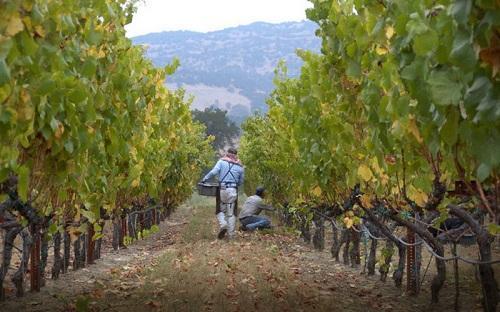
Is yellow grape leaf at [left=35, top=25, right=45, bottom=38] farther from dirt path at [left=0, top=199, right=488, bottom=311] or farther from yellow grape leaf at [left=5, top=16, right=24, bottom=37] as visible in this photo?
dirt path at [left=0, top=199, right=488, bottom=311]

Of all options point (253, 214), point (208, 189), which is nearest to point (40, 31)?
point (208, 189)

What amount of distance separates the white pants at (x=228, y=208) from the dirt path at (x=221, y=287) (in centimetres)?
204

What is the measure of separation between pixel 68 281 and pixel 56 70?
19.7 ft

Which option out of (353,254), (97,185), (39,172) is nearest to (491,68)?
(39,172)

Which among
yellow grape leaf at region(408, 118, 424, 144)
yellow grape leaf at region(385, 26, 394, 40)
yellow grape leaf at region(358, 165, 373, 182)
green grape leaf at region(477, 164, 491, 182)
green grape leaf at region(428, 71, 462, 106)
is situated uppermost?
yellow grape leaf at region(385, 26, 394, 40)

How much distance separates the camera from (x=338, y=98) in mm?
6246

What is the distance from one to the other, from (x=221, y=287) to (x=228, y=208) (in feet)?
21.4

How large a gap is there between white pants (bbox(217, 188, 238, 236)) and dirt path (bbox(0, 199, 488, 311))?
6.70 feet

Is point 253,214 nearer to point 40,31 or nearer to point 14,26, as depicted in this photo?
point 40,31

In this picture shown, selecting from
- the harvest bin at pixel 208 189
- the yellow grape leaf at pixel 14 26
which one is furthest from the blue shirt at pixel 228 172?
the yellow grape leaf at pixel 14 26

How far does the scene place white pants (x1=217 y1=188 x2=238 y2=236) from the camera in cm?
1434

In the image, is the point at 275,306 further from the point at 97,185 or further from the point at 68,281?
the point at 68,281

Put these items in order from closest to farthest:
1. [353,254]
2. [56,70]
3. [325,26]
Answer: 1. [56,70]
2. [325,26]
3. [353,254]

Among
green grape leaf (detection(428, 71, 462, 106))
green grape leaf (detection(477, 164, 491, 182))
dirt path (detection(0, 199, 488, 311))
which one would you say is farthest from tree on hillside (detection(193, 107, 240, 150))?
green grape leaf (detection(477, 164, 491, 182))
